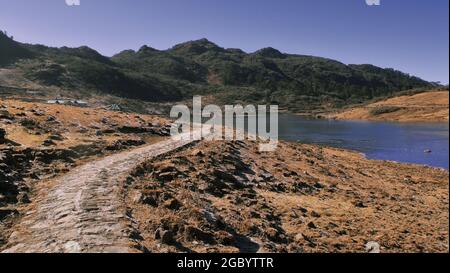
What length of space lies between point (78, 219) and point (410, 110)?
154074 millimetres

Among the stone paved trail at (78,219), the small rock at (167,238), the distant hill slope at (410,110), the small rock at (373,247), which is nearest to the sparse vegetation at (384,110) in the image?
the distant hill slope at (410,110)

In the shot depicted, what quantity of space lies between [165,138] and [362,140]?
55.9m

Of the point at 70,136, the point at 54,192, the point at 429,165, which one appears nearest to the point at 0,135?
the point at 70,136

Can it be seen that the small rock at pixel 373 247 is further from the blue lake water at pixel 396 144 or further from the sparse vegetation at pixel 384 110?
the sparse vegetation at pixel 384 110

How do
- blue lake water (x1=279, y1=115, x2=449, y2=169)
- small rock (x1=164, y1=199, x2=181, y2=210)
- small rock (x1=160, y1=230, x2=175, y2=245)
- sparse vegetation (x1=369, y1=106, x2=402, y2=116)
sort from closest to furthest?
small rock (x1=160, y1=230, x2=175, y2=245), small rock (x1=164, y1=199, x2=181, y2=210), blue lake water (x1=279, y1=115, x2=449, y2=169), sparse vegetation (x1=369, y1=106, x2=402, y2=116)

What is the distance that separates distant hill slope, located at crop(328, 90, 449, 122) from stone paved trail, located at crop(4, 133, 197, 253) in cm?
12559

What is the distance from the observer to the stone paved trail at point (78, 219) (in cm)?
1477

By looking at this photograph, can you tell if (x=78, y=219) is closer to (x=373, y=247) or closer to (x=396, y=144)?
(x=373, y=247)

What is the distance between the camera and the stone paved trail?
14.8 m

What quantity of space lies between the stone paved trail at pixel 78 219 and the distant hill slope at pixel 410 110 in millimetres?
125588

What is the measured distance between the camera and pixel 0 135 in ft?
94.5

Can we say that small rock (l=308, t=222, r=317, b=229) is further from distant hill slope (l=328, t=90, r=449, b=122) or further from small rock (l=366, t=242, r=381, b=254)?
distant hill slope (l=328, t=90, r=449, b=122)

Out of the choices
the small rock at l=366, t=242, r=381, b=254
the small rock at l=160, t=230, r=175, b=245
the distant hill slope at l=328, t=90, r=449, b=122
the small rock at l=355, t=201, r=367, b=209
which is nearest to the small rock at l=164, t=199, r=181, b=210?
the small rock at l=160, t=230, r=175, b=245

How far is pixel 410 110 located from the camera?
153375 mm
